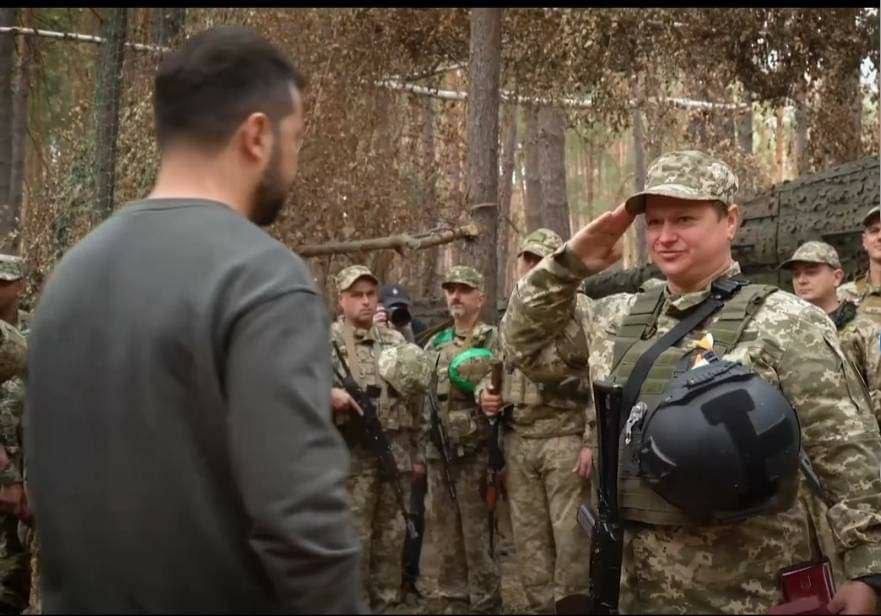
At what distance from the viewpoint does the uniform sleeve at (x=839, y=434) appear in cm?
287

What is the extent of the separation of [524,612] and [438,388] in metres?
1.62

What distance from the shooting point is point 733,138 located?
18.7 metres

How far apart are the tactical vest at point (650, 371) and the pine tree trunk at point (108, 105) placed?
618 centimetres

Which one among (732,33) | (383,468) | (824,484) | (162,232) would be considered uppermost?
(732,33)

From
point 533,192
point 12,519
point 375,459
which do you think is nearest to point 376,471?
point 375,459

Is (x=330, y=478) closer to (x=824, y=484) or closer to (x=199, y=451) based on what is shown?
(x=199, y=451)

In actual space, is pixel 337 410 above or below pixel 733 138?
below

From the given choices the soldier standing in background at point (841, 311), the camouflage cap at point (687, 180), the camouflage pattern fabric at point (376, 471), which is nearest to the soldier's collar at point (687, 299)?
the camouflage cap at point (687, 180)

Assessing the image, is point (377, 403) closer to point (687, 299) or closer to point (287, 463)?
point (687, 299)

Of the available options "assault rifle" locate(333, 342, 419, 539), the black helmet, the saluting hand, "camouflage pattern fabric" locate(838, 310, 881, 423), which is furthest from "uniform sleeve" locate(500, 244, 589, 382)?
"assault rifle" locate(333, 342, 419, 539)

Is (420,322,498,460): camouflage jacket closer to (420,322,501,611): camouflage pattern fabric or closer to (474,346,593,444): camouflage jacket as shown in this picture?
(420,322,501,611): camouflage pattern fabric

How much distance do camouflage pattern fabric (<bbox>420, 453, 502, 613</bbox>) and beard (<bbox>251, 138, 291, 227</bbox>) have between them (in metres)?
5.68

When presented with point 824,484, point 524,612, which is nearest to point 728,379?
point 824,484

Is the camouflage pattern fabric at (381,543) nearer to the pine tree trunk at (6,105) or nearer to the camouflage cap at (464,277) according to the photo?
the camouflage cap at (464,277)
